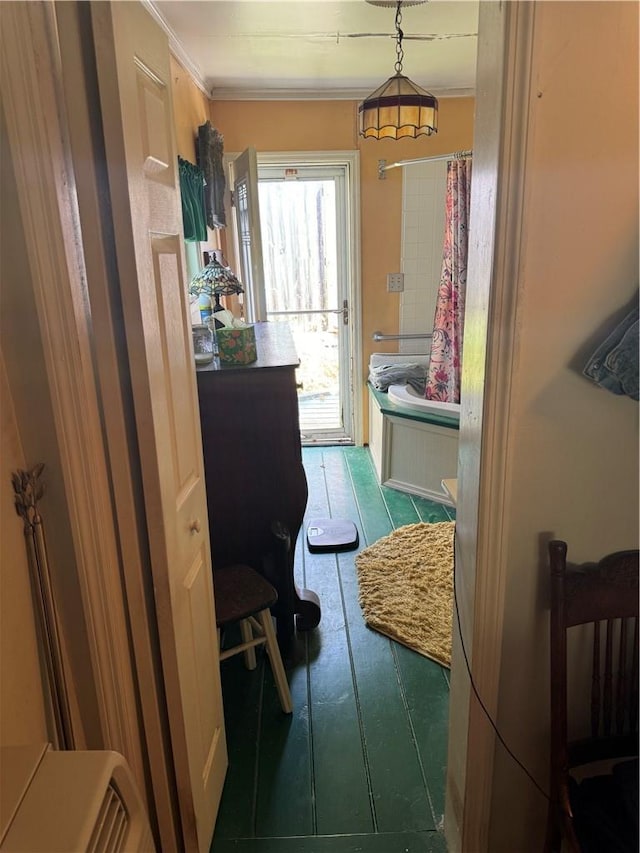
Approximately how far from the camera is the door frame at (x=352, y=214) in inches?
150

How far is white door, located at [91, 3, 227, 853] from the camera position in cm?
96

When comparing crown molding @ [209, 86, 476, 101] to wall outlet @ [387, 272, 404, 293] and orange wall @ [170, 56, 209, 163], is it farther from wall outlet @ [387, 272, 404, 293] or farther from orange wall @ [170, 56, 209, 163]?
wall outlet @ [387, 272, 404, 293]

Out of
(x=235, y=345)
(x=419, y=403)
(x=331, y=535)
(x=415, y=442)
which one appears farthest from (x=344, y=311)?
(x=235, y=345)

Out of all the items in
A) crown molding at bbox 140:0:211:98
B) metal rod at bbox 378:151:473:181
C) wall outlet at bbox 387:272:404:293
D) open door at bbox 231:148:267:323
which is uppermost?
crown molding at bbox 140:0:211:98

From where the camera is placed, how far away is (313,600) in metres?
2.41

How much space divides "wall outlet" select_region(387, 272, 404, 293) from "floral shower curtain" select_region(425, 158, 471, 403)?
601 mm

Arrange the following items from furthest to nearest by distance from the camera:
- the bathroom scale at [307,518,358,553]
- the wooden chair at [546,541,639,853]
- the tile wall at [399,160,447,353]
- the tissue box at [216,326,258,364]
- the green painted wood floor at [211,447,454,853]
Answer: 1. the tile wall at [399,160,447,353]
2. the bathroom scale at [307,518,358,553]
3. the tissue box at [216,326,258,364]
4. the green painted wood floor at [211,447,454,853]
5. the wooden chair at [546,541,639,853]

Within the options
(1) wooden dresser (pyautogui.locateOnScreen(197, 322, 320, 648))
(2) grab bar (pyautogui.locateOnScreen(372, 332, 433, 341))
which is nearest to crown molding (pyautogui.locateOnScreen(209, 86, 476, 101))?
(2) grab bar (pyautogui.locateOnScreen(372, 332, 433, 341))

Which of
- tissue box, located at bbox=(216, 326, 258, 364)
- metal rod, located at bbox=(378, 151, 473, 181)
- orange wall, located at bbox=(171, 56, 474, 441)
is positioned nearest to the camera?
tissue box, located at bbox=(216, 326, 258, 364)

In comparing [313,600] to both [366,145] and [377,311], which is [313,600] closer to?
[377,311]

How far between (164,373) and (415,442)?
253cm

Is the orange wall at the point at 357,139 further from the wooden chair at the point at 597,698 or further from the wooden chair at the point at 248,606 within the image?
the wooden chair at the point at 597,698

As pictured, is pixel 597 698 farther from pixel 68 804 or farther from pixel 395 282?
pixel 395 282

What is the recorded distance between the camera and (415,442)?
3523 millimetres
